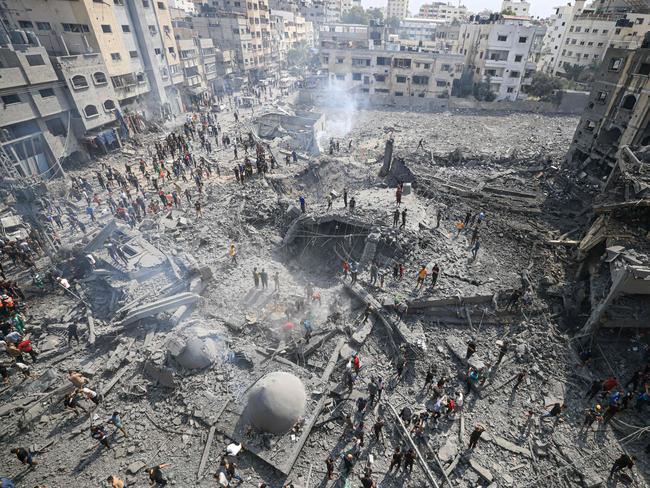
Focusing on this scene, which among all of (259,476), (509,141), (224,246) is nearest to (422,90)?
(509,141)

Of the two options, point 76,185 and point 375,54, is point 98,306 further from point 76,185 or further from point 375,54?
point 375,54

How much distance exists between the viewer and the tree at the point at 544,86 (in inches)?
1896

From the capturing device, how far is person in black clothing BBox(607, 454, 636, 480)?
992 cm

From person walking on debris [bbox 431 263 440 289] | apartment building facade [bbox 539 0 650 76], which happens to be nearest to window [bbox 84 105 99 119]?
person walking on debris [bbox 431 263 440 289]

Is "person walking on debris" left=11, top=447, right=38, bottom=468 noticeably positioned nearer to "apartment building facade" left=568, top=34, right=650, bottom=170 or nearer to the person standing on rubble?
the person standing on rubble

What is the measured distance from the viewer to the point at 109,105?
31.0 m

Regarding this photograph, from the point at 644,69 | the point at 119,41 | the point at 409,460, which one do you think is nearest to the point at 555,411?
the point at 409,460

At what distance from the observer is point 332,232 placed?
20.6 meters

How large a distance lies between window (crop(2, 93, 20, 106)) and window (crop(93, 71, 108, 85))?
7.28 meters

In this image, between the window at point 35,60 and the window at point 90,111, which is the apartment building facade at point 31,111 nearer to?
the window at point 35,60

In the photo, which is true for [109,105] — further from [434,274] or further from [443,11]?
→ [443,11]

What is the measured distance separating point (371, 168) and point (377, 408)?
20730 mm

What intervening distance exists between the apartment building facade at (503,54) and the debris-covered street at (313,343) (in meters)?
32.3

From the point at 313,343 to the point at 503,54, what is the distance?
52.2 metres
